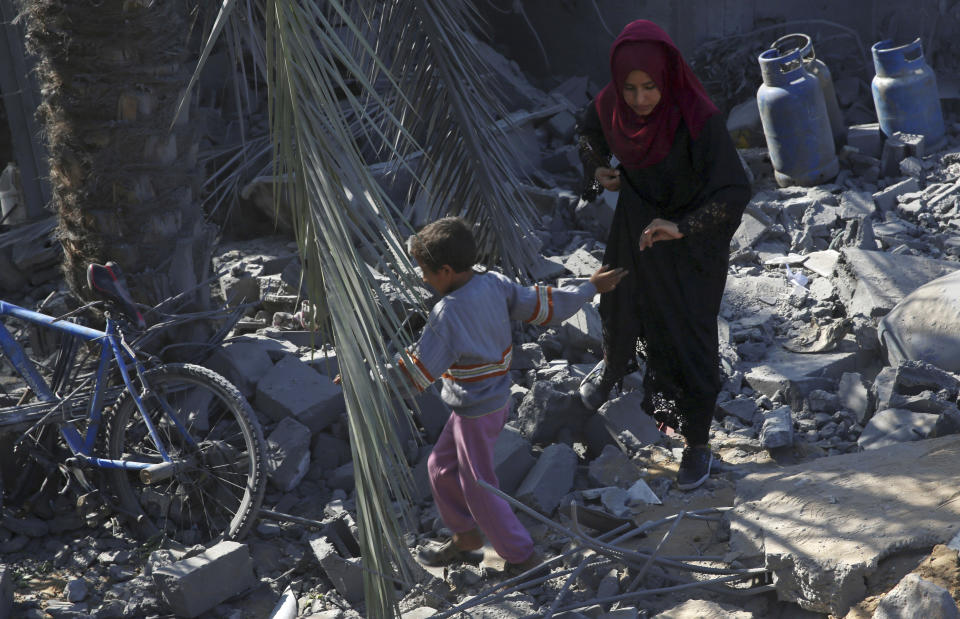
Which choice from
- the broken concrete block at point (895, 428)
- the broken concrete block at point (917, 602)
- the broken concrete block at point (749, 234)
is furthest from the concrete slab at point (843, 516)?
the broken concrete block at point (749, 234)

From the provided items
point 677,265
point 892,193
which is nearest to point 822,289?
point 892,193

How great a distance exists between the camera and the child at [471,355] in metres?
2.79

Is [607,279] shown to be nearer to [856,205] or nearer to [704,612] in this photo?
[704,612]

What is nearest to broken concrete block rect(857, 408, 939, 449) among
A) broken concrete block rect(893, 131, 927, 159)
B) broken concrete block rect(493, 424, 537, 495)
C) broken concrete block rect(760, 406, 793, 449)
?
broken concrete block rect(760, 406, 793, 449)

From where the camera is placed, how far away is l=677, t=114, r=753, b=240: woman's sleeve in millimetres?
2963

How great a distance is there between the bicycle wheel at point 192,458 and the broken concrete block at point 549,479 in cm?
107

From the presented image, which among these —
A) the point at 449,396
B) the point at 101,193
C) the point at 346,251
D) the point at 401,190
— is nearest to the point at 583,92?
the point at 401,190

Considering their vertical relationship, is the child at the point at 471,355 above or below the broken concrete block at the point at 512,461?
above

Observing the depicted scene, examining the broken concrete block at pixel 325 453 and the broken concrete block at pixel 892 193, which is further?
the broken concrete block at pixel 892 193

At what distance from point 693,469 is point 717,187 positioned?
1182 millimetres

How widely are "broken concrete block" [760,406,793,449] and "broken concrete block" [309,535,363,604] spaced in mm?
1780

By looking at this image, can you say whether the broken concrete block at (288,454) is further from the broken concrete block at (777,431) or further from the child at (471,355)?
the broken concrete block at (777,431)

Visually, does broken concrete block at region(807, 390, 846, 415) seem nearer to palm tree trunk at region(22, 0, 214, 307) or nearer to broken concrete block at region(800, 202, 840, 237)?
broken concrete block at region(800, 202, 840, 237)

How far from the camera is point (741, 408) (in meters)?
4.18
